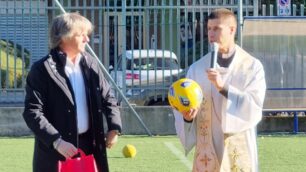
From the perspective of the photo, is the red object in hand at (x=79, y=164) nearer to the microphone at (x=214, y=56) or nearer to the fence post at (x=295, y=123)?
the microphone at (x=214, y=56)

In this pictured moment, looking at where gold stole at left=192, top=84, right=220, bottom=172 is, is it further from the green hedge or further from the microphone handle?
the green hedge

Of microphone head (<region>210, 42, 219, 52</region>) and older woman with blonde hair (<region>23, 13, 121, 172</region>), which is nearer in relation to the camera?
older woman with blonde hair (<region>23, 13, 121, 172</region>)

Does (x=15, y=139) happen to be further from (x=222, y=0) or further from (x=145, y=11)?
(x=222, y=0)

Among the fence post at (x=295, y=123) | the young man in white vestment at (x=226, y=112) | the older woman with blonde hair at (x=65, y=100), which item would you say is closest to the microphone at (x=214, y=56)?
the young man in white vestment at (x=226, y=112)

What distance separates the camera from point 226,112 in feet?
20.1

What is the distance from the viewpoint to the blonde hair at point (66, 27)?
5762mm

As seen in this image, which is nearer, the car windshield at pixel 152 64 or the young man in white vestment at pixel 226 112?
the young man in white vestment at pixel 226 112

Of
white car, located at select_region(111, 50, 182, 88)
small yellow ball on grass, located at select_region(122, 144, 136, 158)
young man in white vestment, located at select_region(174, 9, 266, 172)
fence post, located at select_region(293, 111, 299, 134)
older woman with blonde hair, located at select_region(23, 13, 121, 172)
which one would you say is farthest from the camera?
white car, located at select_region(111, 50, 182, 88)

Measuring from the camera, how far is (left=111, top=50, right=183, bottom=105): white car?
16.6 meters

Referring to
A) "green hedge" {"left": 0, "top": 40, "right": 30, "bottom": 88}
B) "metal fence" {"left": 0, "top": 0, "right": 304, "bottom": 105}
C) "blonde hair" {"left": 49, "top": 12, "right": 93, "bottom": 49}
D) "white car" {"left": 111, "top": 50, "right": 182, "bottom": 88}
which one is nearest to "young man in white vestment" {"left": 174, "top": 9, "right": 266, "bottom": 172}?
"blonde hair" {"left": 49, "top": 12, "right": 93, "bottom": 49}

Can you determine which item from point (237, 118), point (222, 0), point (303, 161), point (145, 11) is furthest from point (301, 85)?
point (237, 118)

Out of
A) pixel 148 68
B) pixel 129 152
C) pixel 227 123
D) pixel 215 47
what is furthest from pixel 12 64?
pixel 215 47

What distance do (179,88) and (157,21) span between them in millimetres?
10455

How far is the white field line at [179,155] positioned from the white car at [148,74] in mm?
2413
